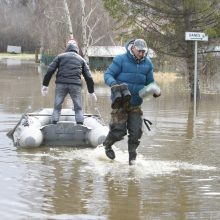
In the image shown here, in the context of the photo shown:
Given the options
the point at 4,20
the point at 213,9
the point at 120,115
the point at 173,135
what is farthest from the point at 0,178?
the point at 4,20

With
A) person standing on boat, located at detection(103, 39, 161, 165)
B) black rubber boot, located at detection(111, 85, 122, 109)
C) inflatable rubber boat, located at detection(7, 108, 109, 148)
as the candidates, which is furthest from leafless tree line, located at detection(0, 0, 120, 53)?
black rubber boot, located at detection(111, 85, 122, 109)

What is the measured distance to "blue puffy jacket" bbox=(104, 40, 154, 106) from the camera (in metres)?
8.83

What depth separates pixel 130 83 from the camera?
8.88m

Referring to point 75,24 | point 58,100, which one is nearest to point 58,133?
point 58,100

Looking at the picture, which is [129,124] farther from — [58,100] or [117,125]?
[58,100]

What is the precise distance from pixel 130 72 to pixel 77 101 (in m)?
2.65

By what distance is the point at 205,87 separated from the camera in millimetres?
28672

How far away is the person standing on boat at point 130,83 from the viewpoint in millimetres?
8766

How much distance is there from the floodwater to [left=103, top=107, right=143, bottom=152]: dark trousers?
0.38 metres

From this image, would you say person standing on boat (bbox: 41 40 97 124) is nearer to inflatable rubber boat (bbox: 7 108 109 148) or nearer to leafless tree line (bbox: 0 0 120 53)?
inflatable rubber boat (bbox: 7 108 109 148)

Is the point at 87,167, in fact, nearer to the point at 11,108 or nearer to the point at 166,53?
the point at 11,108

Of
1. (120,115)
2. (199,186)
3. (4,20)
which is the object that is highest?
(4,20)

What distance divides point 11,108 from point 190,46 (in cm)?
786

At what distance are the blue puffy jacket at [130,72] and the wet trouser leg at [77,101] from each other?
2.41 metres
